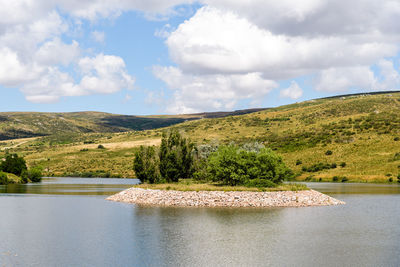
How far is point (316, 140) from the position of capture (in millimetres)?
133125

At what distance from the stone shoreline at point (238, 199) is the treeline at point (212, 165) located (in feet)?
12.6

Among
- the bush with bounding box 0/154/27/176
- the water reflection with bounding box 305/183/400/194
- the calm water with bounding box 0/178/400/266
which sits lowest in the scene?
the water reflection with bounding box 305/183/400/194

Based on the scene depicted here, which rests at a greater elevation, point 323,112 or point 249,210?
point 323,112

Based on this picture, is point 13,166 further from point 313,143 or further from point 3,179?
point 313,143

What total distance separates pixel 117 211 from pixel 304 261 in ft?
88.2

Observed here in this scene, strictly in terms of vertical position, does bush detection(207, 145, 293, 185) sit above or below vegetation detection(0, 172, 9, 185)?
above

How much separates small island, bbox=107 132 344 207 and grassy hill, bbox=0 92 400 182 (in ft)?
25.3

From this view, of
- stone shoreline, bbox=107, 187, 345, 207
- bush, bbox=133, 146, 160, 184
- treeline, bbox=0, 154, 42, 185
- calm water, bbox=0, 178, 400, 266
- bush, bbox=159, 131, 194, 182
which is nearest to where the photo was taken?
calm water, bbox=0, 178, 400, 266

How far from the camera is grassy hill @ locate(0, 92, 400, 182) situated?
349 ft

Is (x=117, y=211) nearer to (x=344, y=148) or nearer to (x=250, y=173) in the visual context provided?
(x=250, y=173)

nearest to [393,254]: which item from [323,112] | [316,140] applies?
[316,140]

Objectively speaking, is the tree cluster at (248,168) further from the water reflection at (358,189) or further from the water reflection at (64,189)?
A: the water reflection at (64,189)

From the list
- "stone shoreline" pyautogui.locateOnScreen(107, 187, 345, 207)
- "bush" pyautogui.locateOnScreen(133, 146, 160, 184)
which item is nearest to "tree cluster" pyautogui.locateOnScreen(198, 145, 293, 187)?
"stone shoreline" pyautogui.locateOnScreen(107, 187, 345, 207)

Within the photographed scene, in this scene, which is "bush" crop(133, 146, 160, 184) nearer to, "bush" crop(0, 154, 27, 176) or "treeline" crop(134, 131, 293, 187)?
"treeline" crop(134, 131, 293, 187)
